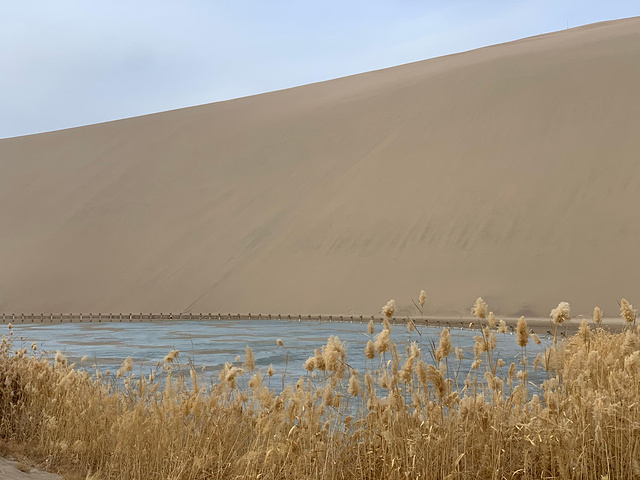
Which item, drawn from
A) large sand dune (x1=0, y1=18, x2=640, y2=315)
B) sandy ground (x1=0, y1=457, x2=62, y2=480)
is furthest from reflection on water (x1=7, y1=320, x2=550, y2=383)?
large sand dune (x1=0, y1=18, x2=640, y2=315)

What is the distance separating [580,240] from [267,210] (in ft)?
61.0

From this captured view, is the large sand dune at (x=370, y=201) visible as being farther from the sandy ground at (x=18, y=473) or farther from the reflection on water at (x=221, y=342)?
the sandy ground at (x=18, y=473)

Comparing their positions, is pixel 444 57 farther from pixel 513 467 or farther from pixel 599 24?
pixel 513 467

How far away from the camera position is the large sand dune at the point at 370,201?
3225 centimetres

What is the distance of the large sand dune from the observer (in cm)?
3225

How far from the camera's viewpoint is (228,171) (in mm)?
48844

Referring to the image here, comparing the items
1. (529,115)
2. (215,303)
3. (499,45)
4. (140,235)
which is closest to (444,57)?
(499,45)

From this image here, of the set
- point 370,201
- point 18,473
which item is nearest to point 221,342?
point 18,473

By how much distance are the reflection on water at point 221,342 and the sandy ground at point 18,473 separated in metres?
6.37

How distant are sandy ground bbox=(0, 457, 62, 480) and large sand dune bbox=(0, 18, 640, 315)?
2569 cm

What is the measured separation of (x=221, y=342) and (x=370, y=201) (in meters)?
20.6

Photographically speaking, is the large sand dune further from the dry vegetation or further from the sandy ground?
the sandy ground

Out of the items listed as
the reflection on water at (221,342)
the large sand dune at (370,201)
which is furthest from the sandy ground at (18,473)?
the large sand dune at (370,201)

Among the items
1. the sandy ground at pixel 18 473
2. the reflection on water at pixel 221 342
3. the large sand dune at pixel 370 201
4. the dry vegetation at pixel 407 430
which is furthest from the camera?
the large sand dune at pixel 370 201
